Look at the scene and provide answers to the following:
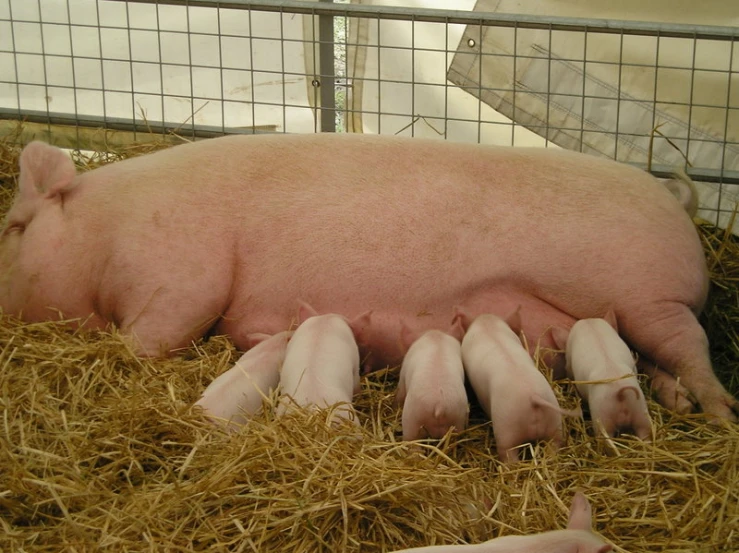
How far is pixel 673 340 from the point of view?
3.07 m

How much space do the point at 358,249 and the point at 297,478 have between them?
1.15m

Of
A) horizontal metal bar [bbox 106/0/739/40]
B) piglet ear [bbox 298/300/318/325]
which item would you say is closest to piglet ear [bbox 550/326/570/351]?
piglet ear [bbox 298/300/318/325]

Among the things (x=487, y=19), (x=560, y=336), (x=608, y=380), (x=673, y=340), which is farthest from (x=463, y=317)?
(x=487, y=19)

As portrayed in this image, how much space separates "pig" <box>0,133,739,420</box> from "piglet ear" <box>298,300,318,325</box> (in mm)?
167

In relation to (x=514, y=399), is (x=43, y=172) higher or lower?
higher

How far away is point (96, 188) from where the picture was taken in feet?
10.9

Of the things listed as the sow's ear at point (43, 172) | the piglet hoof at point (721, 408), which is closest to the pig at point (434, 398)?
the piglet hoof at point (721, 408)

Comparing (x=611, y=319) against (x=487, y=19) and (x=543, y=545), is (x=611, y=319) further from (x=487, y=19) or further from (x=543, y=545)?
(x=487, y=19)

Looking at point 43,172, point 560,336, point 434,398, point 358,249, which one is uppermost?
point 43,172

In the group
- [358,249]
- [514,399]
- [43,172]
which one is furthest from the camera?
[43,172]

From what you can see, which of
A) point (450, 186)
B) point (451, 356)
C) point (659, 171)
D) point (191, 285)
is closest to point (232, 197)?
point (191, 285)

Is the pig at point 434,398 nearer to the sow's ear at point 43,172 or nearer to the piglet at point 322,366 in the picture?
the piglet at point 322,366

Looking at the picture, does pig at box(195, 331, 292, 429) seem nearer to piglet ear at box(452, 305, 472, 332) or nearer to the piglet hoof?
piglet ear at box(452, 305, 472, 332)

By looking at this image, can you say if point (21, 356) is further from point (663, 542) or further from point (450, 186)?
point (663, 542)
